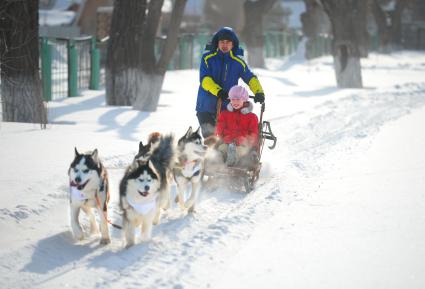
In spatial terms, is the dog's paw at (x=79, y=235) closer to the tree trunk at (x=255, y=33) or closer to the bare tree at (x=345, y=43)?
the bare tree at (x=345, y=43)

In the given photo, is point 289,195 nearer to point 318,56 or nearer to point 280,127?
point 280,127

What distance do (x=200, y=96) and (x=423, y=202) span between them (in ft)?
9.82

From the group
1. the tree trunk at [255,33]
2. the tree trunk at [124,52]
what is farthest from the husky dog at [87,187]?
the tree trunk at [255,33]

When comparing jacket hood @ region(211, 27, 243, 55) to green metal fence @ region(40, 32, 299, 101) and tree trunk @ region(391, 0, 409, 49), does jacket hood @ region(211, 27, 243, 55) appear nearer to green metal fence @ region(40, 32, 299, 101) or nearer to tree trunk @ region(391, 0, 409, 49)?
green metal fence @ region(40, 32, 299, 101)

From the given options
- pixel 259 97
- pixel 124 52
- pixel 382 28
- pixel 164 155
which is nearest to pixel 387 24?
pixel 382 28

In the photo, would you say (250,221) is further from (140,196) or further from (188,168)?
(140,196)

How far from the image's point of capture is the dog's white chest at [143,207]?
18.4ft

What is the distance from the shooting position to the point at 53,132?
413 inches

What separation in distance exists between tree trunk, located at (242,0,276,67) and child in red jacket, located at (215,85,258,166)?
23442mm

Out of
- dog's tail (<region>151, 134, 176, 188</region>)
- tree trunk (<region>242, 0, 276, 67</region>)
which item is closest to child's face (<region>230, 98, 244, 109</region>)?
dog's tail (<region>151, 134, 176, 188</region>)

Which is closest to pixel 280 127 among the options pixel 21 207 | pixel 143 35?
pixel 143 35

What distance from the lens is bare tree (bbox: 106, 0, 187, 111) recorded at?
14.5m

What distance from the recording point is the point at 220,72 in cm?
838

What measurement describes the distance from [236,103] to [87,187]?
277 centimetres
